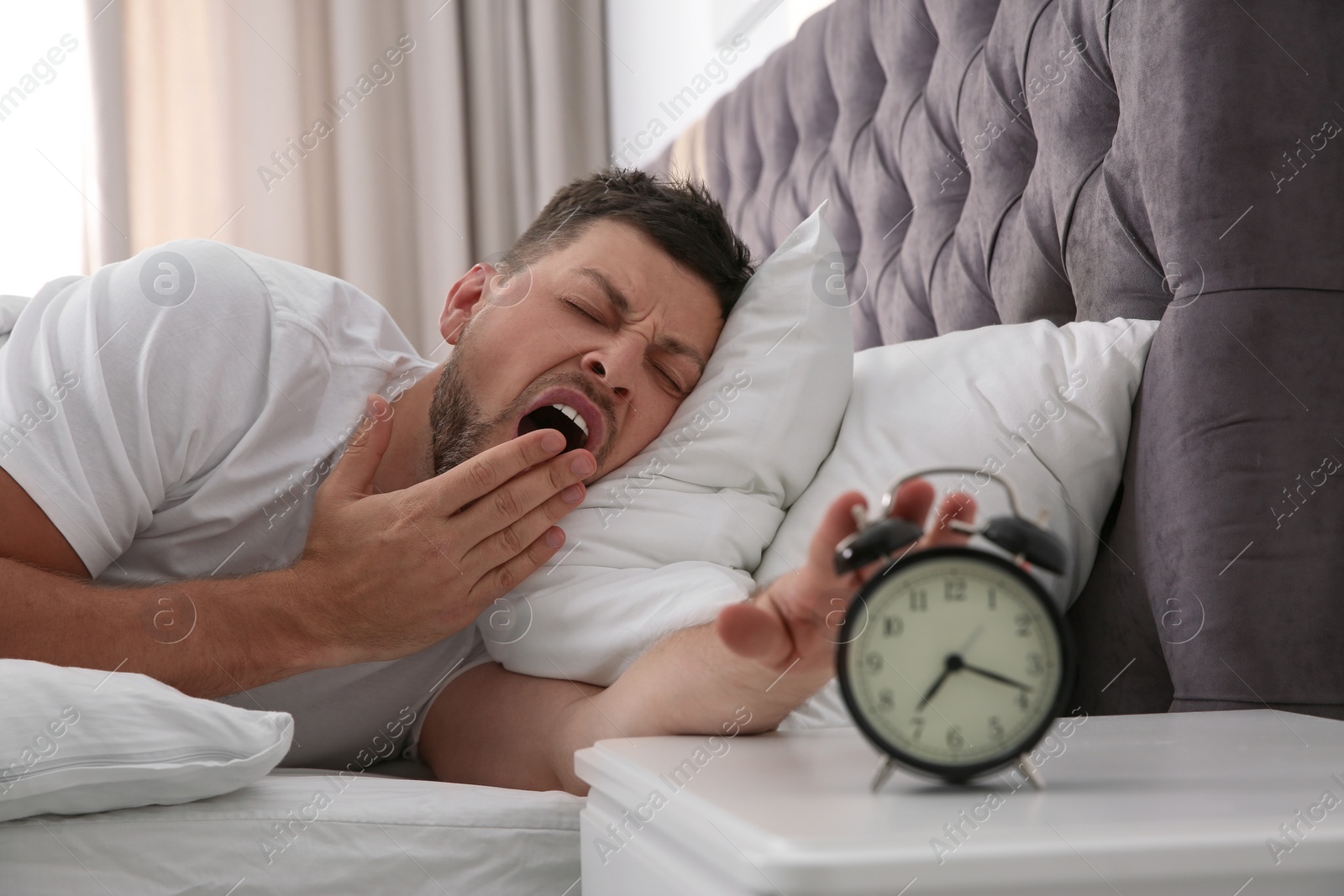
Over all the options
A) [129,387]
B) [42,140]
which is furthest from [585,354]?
[42,140]

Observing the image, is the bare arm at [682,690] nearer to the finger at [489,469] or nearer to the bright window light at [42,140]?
the finger at [489,469]

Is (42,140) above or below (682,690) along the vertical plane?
above

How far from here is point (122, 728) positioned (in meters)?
0.72

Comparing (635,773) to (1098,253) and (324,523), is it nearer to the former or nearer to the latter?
(324,523)

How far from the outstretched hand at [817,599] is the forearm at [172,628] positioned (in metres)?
0.59

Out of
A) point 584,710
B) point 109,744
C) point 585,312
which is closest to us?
point 109,744

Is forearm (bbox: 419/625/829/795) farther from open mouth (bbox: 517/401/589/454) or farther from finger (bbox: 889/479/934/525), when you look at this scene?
open mouth (bbox: 517/401/589/454)

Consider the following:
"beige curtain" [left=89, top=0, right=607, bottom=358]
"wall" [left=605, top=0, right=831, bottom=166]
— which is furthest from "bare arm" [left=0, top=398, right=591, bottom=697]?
"beige curtain" [left=89, top=0, right=607, bottom=358]

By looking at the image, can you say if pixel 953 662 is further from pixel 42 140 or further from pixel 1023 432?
pixel 42 140

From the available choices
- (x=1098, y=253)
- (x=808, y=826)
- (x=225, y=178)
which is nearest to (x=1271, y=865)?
(x=808, y=826)

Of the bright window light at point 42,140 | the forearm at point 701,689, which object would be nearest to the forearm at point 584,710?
the forearm at point 701,689

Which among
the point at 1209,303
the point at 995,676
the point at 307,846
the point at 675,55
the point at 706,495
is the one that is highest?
the point at 675,55

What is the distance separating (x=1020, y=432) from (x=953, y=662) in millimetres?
Answer: 553

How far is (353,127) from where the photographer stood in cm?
318
